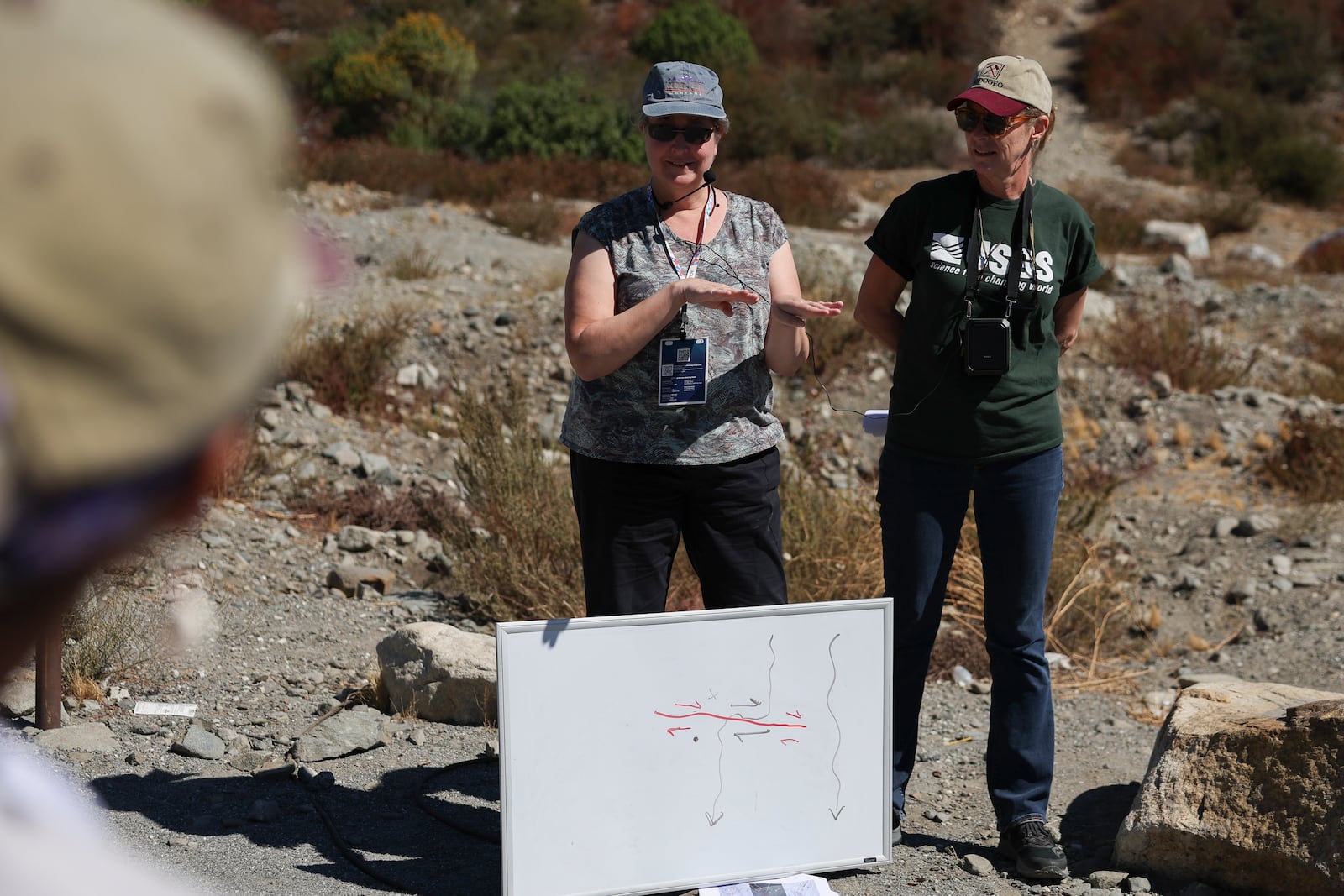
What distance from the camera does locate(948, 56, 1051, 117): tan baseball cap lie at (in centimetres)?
276

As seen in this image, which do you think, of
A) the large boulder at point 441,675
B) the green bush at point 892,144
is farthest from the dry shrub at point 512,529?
the green bush at point 892,144

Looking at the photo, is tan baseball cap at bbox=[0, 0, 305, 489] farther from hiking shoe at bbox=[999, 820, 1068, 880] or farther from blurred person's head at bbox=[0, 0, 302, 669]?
hiking shoe at bbox=[999, 820, 1068, 880]

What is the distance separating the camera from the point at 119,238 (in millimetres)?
509

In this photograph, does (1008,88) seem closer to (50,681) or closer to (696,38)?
(50,681)

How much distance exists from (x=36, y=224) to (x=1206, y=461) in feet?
24.3

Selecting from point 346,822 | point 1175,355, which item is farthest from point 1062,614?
point 1175,355

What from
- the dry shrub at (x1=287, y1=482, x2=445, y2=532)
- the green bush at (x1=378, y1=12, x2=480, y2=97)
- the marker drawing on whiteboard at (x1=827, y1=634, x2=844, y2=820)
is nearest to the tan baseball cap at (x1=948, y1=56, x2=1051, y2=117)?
the marker drawing on whiteboard at (x1=827, y1=634, x2=844, y2=820)

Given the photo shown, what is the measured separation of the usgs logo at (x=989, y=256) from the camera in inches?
111

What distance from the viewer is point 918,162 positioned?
2127 centimetres

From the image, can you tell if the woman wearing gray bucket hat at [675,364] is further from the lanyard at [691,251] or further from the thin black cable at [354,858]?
the thin black cable at [354,858]

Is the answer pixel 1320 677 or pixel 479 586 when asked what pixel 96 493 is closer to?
pixel 479 586

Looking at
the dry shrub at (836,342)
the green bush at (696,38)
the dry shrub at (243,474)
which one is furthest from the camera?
the green bush at (696,38)

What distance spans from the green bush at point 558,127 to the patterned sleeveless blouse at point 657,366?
13944 millimetres

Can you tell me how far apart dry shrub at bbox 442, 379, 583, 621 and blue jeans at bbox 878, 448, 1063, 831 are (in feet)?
5.55
